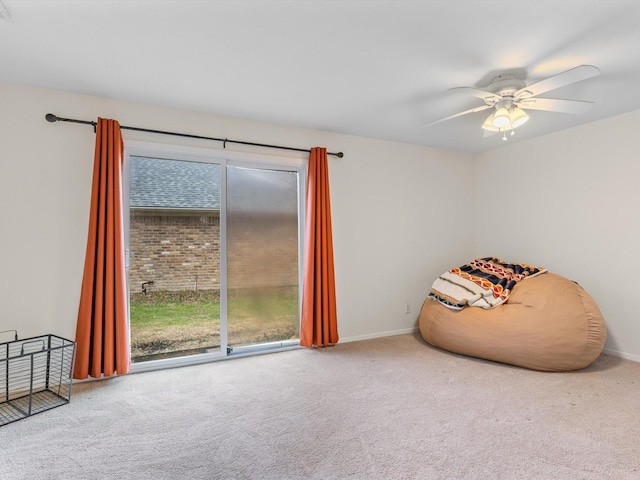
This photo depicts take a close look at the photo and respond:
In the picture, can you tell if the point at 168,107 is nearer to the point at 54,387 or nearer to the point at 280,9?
the point at 280,9

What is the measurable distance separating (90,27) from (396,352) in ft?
11.1

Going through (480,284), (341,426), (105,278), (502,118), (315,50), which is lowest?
Answer: (341,426)

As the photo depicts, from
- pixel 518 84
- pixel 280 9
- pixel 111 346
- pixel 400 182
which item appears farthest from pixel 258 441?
pixel 400 182

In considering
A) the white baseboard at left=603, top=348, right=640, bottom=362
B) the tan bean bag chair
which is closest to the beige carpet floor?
the tan bean bag chair

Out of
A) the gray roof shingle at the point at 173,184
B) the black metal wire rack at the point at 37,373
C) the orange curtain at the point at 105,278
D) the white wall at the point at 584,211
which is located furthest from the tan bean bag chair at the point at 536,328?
the black metal wire rack at the point at 37,373

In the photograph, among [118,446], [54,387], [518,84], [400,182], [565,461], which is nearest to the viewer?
[565,461]

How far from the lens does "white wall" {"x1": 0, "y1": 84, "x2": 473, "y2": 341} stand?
8.49ft

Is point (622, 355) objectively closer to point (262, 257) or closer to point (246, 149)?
point (262, 257)

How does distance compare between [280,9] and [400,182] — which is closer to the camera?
[280,9]

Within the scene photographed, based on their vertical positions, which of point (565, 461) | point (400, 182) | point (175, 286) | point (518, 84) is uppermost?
point (518, 84)

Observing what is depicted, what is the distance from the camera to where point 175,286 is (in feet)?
10.3

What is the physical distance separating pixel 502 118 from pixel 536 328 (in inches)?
66.6

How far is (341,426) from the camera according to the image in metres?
2.06

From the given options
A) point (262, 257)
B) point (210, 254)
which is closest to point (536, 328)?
point (262, 257)
